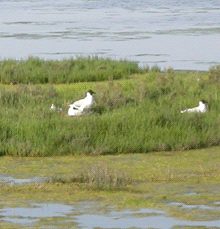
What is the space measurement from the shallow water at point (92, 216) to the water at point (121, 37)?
491 inches

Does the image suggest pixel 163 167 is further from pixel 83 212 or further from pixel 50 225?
pixel 50 225

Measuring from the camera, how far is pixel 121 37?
28.0m

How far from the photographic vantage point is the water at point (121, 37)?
21547 millimetres

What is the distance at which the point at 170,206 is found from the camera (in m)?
6.47

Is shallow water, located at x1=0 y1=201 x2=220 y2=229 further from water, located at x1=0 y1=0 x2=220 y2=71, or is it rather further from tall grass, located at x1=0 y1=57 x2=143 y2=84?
water, located at x1=0 y1=0 x2=220 y2=71

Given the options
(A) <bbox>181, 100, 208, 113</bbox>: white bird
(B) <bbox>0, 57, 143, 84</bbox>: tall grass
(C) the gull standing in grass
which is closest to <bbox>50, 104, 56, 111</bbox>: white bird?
(C) the gull standing in grass

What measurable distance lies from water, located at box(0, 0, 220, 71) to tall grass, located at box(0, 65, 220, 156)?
7.37 metres

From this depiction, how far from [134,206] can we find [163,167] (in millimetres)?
1966

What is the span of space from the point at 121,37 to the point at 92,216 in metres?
22.2

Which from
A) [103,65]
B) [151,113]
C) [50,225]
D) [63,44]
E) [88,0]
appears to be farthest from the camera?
[88,0]

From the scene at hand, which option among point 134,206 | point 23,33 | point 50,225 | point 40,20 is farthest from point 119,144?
point 40,20

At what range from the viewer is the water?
21.5 meters

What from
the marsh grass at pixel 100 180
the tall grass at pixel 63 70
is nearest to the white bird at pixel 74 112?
the marsh grass at pixel 100 180

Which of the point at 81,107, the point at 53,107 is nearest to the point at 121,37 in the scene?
the point at 53,107
